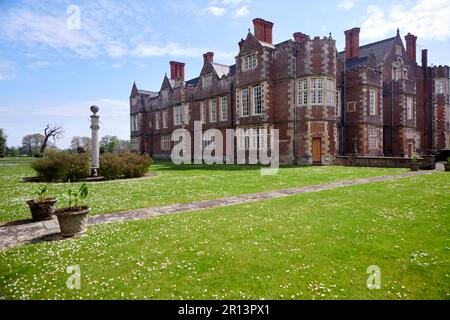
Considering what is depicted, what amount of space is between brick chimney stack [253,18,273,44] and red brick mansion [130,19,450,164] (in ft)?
0.39

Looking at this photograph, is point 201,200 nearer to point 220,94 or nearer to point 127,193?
point 127,193

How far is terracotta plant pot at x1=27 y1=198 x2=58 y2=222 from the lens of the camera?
28.6ft

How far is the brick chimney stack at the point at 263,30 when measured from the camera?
33.5 meters

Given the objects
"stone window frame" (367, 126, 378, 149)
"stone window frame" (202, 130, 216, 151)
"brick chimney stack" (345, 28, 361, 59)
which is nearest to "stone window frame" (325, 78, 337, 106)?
"stone window frame" (367, 126, 378, 149)

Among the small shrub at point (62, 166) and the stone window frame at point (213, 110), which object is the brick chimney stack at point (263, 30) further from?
the small shrub at point (62, 166)

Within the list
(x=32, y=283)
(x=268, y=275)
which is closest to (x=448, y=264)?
(x=268, y=275)

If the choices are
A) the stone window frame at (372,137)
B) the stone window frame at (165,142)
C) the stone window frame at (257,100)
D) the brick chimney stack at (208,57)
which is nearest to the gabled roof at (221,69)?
the brick chimney stack at (208,57)

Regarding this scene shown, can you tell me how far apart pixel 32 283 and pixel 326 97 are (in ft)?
98.6

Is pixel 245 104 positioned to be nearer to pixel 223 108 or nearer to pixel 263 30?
pixel 223 108

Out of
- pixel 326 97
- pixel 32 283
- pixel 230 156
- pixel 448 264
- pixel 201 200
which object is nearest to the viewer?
pixel 32 283

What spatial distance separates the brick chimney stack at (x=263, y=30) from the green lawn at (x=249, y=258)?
97.3ft

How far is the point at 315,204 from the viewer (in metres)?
10.2

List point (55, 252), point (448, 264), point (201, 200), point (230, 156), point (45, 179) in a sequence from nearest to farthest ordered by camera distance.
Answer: point (448, 264) < point (55, 252) < point (201, 200) < point (45, 179) < point (230, 156)

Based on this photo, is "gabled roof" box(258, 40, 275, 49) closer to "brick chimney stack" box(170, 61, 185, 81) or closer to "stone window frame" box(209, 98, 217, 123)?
"stone window frame" box(209, 98, 217, 123)
